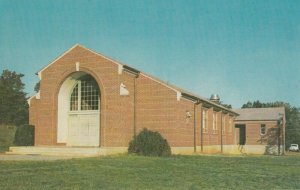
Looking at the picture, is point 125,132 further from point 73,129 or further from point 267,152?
point 267,152

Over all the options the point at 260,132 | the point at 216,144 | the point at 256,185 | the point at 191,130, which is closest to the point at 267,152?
the point at 260,132

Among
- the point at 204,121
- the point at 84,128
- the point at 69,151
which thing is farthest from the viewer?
the point at 204,121

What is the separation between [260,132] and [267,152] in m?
3.08

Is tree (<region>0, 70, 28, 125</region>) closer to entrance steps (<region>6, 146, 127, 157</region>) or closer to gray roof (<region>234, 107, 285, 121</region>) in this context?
gray roof (<region>234, 107, 285, 121</region>)

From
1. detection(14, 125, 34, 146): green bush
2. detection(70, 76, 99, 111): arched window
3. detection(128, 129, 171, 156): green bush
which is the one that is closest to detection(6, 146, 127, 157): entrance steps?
detection(128, 129, 171, 156): green bush

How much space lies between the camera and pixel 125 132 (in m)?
30.9

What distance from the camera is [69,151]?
93.7ft

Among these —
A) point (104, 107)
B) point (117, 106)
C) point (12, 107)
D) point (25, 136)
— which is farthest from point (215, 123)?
point (12, 107)

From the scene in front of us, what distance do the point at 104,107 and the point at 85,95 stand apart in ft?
11.6

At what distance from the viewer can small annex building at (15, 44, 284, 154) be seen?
101ft

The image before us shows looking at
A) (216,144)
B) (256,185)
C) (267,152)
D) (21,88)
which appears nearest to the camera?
(256,185)

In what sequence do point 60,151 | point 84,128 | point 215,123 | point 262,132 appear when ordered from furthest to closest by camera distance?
1. point 262,132
2. point 215,123
3. point 84,128
4. point 60,151

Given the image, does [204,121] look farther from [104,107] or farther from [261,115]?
[261,115]

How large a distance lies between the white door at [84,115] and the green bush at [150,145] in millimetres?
5617
